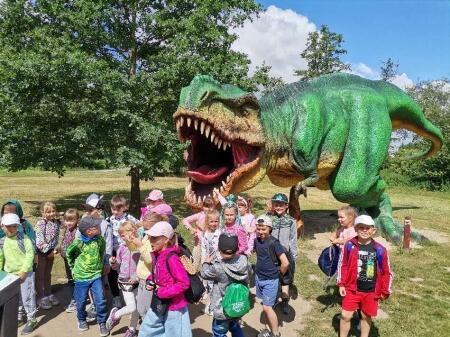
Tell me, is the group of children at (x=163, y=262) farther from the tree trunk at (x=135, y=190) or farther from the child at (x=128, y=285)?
the tree trunk at (x=135, y=190)

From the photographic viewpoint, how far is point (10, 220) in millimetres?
3988

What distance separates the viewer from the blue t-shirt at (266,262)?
3936mm

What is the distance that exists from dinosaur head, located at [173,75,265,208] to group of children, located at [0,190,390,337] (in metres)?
0.27

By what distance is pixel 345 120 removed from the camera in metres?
6.05

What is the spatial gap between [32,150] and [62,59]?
2332mm

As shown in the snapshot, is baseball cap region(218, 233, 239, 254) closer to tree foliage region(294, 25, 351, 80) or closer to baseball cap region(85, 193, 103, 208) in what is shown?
baseball cap region(85, 193, 103, 208)

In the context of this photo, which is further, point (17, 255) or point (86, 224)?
point (17, 255)

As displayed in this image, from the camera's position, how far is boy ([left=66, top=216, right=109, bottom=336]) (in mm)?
4043

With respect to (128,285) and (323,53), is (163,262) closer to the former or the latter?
(128,285)

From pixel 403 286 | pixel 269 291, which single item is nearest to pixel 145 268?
pixel 269 291

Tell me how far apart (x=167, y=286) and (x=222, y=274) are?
463 millimetres

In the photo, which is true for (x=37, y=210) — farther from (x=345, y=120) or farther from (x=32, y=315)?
(x=345, y=120)

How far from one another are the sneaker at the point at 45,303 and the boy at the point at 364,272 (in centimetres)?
315

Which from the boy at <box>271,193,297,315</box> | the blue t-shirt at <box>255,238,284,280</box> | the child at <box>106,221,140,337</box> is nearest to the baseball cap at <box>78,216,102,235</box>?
the child at <box>106,221,140,337</box>
